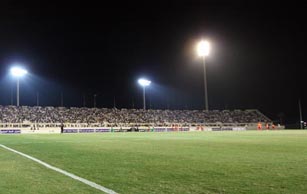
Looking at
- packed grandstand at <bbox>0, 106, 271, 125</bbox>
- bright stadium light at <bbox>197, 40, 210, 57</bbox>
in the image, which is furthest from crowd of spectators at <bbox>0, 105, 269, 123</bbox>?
bright stadium light at <bbox>197, 40, 210, 57</bbox>

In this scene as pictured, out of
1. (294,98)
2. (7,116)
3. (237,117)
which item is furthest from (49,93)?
(294,98)

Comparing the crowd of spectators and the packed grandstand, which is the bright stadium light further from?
the crowd of spectators

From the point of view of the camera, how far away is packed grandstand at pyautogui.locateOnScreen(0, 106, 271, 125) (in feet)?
214

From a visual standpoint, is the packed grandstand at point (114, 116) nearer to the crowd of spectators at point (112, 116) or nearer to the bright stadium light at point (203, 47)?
the crowd of spectators at point (112, 116)

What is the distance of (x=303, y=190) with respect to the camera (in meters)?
5.84

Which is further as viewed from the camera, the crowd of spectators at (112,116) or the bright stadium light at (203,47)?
the crowd of spectators at (112,116)

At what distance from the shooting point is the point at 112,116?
75500mm

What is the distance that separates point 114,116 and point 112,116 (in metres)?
0.43

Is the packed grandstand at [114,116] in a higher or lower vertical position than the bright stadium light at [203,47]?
lower

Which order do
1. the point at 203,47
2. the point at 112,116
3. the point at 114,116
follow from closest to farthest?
the point at 203,47 → the point at 112,116 → the point at 114,116

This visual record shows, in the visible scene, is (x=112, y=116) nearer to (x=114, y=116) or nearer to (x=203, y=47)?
(x=114, y=116)

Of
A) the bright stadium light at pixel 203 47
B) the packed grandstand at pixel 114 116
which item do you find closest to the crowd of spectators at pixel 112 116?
the packed grandstand at pixel 114 116

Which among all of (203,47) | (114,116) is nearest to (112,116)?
(114,116)

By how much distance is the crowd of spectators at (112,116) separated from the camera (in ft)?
214
